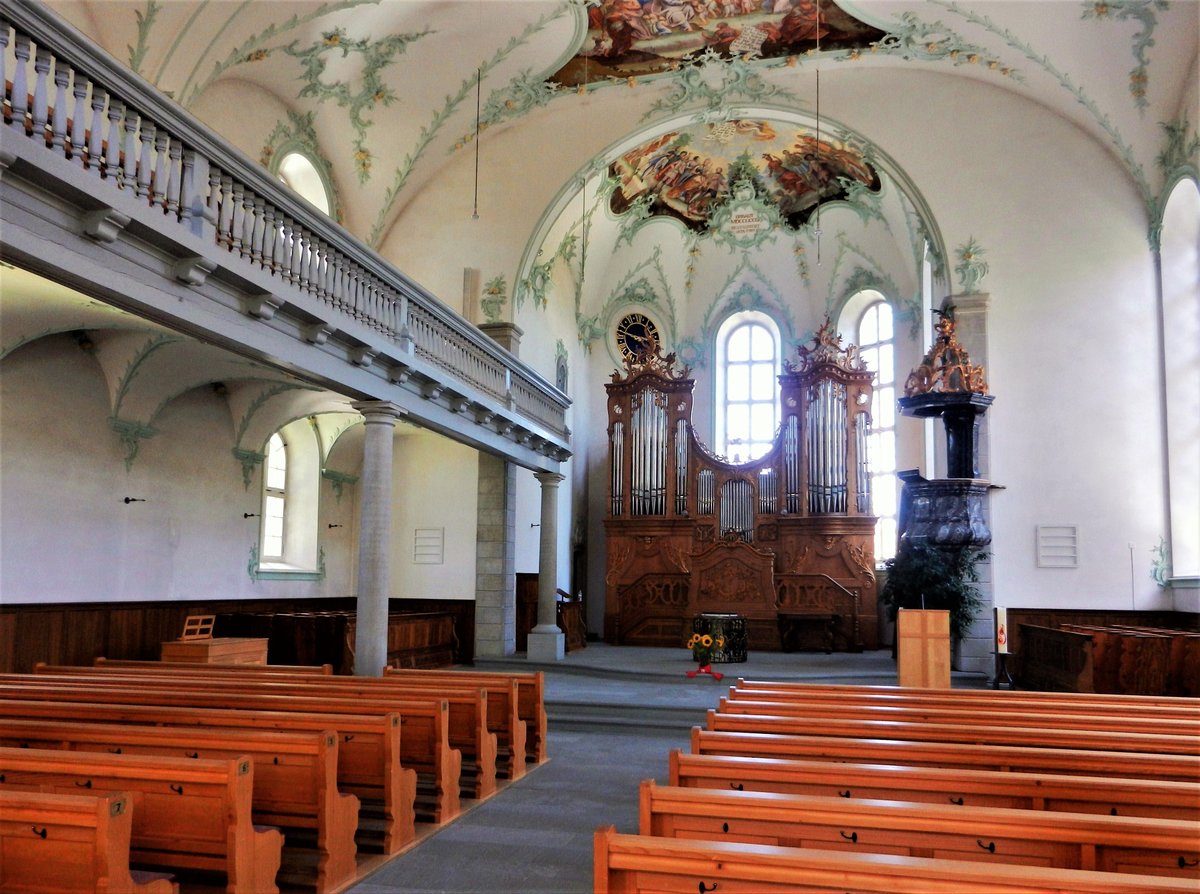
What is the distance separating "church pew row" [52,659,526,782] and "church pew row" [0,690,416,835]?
1.21 m

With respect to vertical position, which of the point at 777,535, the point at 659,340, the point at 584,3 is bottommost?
the point at 777,535

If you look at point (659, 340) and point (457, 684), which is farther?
point (659, 340)

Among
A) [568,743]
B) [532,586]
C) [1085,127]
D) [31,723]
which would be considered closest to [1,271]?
[31,723]

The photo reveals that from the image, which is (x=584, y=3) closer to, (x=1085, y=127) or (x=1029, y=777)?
(x=1085, y=127)

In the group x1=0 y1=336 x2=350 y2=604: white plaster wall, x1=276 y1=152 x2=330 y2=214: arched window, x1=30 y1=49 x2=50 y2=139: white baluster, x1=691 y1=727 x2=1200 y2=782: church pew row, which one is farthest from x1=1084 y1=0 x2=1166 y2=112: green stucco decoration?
x1=0 y1=336 x2=350 y2=604: white plaster wall

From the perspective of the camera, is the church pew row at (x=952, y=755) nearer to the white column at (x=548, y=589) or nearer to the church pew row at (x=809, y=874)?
the church pew row at (x=809, y=874)

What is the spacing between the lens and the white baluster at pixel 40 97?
216 inches

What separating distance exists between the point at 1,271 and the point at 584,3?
8.32 metres

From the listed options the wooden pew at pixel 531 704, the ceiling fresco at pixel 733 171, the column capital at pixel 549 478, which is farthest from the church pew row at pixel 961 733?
the ceiling fresco at pixel 733 171

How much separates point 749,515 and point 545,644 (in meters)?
5.51

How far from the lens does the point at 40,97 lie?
5527 millimetres

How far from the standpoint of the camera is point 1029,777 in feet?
13.5

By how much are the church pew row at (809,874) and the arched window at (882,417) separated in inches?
637

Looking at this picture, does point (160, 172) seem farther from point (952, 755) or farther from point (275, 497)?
point (275, 497)
